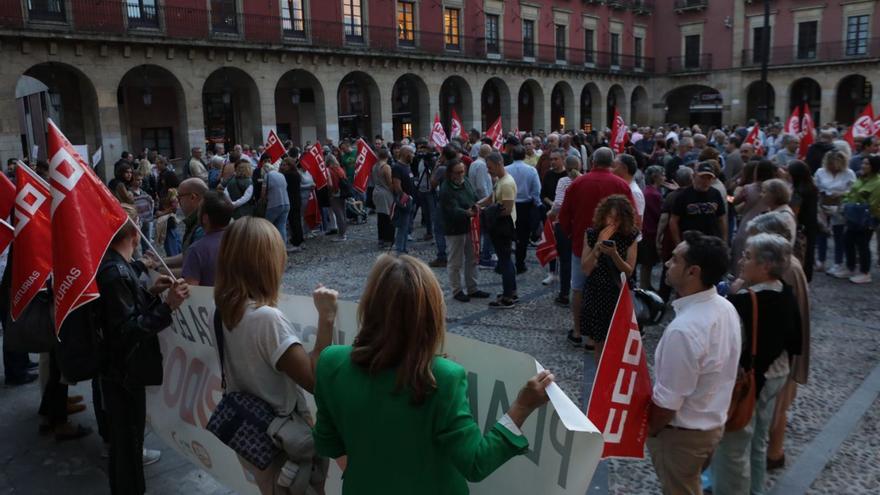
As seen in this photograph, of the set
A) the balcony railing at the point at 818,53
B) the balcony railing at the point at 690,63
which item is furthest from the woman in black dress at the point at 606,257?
the balcony railing at the point at 690,63

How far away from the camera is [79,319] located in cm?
326

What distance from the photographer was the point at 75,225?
2.98 m

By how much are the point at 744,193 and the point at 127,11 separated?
1881cm

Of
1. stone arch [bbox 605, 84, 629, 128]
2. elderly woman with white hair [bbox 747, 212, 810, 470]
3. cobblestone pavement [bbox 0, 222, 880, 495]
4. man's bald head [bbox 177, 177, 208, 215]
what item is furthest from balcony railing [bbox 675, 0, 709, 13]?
man's bald head [bbox 177, 177, 208, 215]

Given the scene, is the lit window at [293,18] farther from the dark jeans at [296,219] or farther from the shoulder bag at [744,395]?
the shoulder bag at [744,395]

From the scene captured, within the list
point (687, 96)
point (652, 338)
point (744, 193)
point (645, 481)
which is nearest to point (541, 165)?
point (744, 193)

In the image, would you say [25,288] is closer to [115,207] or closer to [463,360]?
[115,207]

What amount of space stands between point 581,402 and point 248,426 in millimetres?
2889

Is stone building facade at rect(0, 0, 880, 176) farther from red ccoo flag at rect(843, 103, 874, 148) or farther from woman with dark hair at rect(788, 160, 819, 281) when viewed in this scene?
red ccoo flag at rect(843, 103, 874, 148)

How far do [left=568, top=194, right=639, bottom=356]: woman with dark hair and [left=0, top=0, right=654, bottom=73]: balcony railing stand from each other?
1816cm

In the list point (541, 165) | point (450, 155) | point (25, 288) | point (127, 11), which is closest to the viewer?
point (25, 288)

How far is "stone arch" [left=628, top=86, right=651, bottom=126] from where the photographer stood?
133ft

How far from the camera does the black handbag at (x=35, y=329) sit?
3770 millimetres

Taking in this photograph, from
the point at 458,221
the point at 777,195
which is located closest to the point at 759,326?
the point at 777,195
